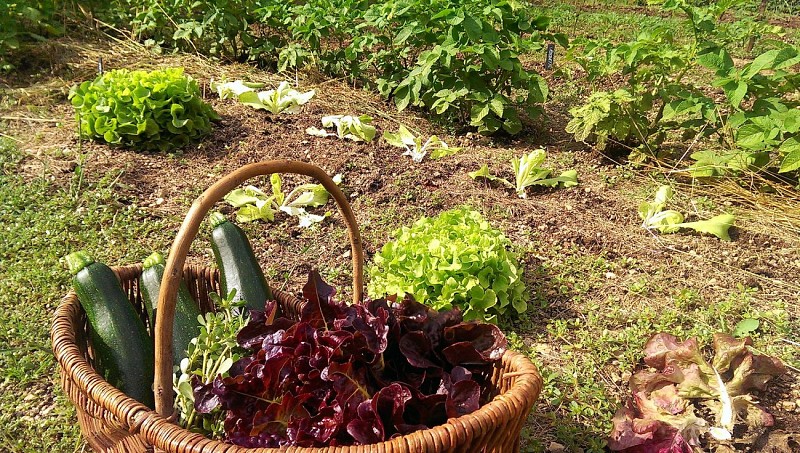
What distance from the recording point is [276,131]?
4.91 meters

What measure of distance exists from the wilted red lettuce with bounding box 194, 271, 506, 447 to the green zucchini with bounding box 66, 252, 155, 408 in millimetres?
420

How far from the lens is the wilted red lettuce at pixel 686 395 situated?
2371mm

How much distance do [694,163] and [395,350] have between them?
3.59m

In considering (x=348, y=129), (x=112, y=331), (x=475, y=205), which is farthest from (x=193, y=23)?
(x=112, y=331)

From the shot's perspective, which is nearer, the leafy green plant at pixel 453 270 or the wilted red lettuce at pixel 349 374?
the wilted red lettuce at pixel 349 374

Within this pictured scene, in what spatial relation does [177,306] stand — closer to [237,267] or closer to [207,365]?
[237,267]

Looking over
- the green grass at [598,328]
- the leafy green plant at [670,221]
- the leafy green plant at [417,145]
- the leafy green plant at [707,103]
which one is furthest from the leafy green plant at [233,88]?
the leafy green plant at [670,221]

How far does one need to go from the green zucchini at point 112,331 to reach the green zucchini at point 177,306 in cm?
13

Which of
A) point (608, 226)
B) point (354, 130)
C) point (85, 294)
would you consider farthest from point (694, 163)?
point (85, 294)

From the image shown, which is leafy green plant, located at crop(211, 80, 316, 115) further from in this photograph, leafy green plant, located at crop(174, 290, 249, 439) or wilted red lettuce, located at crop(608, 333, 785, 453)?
wilted red lettuce, located at crop(608, 333, 785, 453)

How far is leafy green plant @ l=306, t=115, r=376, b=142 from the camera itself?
475cm

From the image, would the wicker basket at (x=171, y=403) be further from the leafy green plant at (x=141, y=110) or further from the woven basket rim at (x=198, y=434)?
the leafy green plant at (x=141, y=110)

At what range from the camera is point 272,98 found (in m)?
5.19

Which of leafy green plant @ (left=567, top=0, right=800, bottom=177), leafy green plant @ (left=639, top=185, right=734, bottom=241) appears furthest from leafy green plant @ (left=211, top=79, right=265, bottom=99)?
leafy green plant @ (left=639, top=185, right=734, bottom=241)
